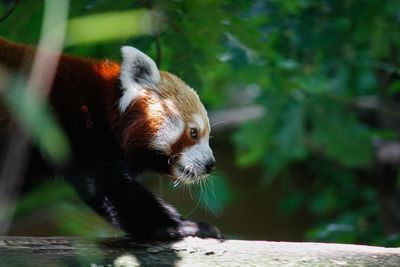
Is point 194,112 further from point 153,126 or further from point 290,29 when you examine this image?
point 290,29

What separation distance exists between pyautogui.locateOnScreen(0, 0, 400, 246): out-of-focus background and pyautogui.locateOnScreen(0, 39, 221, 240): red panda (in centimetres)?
24

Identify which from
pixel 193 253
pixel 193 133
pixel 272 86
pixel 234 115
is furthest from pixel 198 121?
pixel 234 115

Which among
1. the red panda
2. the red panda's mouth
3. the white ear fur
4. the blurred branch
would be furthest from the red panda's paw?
the blurred branch

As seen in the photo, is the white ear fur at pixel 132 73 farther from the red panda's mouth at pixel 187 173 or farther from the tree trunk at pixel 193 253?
the tree trunk at pixel 193 253

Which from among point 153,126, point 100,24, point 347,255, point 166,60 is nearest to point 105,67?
point 153,126

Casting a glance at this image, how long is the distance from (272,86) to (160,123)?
176 cm

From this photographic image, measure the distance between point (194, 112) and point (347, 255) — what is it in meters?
1.00

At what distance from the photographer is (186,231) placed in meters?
3.07

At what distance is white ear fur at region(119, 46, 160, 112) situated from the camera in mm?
3326

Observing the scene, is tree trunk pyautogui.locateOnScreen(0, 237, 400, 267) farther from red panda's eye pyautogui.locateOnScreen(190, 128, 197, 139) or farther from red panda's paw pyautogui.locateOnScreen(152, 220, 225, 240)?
red panda's eye pyautogui.locateOnScreen(190, 128, 197, 139)

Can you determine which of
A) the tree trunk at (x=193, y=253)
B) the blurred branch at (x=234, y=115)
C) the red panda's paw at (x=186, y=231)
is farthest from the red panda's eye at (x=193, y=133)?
the blurred branch at (x=234, y=115)

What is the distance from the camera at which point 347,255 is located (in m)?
2.84

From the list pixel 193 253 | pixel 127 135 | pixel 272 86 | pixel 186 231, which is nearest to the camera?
pixel 193 253

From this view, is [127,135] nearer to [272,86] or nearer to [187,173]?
[187,173]
